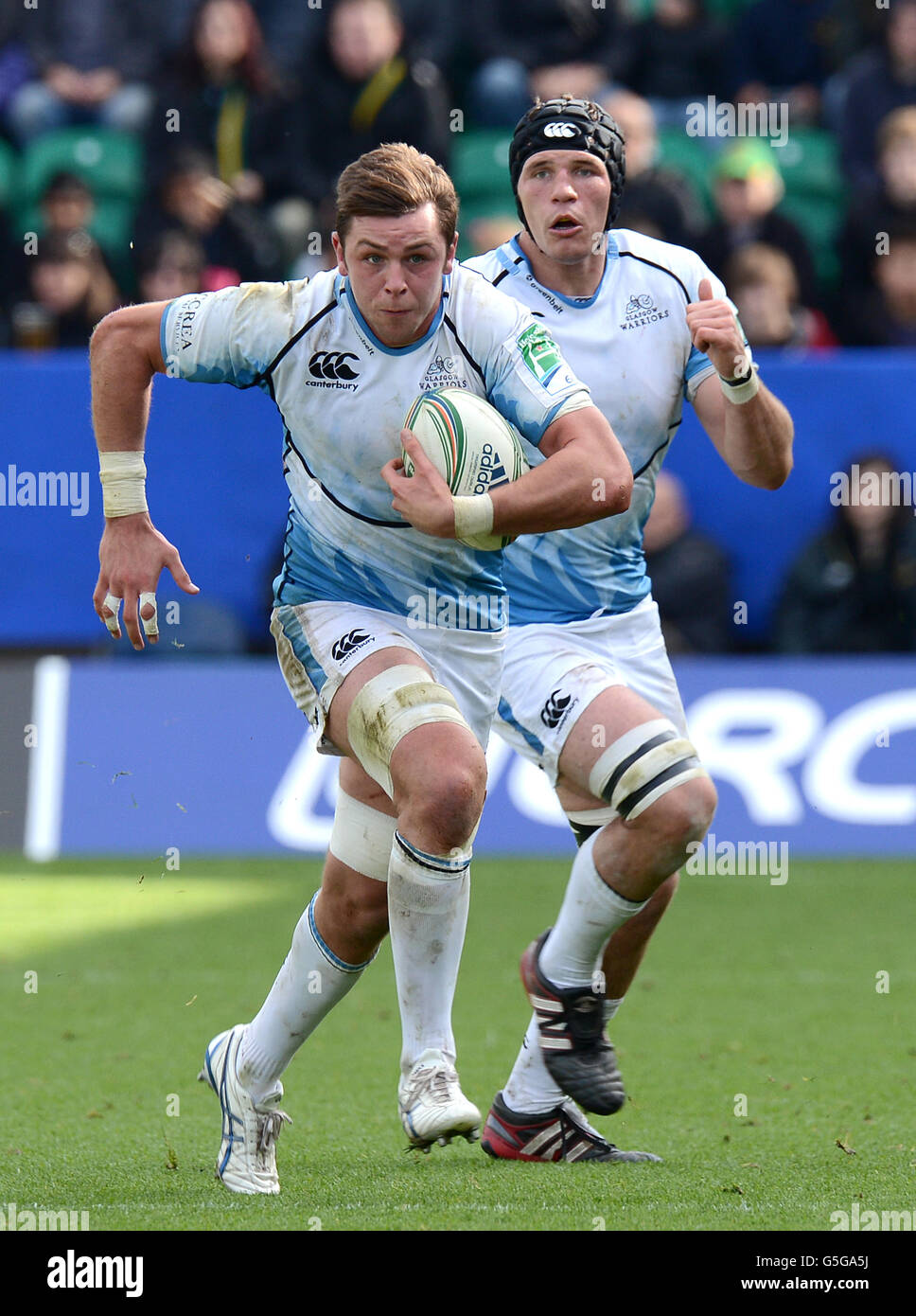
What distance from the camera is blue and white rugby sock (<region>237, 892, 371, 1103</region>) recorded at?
467 centimetres

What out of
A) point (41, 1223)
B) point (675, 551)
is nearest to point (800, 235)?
point (675, 551)

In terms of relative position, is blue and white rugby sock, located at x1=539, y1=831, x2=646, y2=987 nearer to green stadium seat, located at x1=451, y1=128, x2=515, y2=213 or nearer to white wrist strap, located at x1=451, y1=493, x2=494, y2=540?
white wrist strap, located at x1=451, y1=493, x2=494, y2=540

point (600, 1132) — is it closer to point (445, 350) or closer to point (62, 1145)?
point (62, 1145)

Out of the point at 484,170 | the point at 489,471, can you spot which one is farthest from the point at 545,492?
the point at 484,170

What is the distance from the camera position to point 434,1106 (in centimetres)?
445

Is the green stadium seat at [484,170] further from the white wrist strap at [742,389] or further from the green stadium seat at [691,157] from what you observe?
the white wrist strap at [742,389]

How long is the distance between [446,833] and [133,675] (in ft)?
19.7

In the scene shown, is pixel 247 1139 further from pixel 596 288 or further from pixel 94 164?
pixel 94 164

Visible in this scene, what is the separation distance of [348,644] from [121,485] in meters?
0.66

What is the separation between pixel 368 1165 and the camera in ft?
15.9

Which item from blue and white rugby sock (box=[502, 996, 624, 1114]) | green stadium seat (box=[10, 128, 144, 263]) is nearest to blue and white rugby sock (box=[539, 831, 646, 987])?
blue and white rugby sock (box=[502, 996, 624, 1114])

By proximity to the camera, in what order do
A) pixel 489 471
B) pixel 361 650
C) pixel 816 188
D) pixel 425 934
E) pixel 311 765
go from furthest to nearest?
pixel 816 188
pixel 311 765
pixel 361 650
pixel 425 934
pixel 489 471

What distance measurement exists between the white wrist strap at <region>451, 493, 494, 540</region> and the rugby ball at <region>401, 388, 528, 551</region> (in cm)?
5

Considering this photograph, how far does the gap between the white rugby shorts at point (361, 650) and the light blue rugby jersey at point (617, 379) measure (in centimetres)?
60
